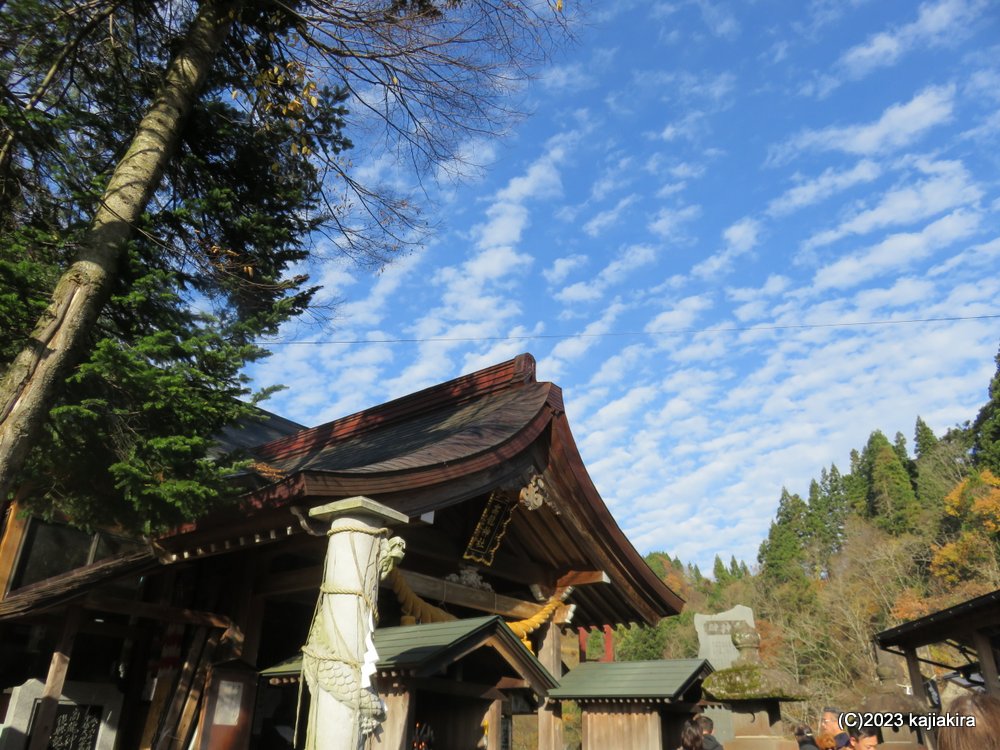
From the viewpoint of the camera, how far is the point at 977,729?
7.84 ft

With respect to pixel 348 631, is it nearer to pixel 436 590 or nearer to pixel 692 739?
pixel 692 739

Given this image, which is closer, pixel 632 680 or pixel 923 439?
pixel 632 680

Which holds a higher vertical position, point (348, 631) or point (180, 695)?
point (348, 631)

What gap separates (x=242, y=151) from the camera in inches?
313

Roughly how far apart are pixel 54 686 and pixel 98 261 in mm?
4395

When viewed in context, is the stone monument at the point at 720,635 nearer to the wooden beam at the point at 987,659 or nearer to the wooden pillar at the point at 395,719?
the wooden beam at the point at 987,659

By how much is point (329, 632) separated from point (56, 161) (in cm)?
517

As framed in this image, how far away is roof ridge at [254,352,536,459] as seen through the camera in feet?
33.0

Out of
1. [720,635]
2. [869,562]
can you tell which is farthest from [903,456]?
[720,635]

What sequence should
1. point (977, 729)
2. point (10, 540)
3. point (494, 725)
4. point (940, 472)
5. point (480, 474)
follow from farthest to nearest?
point (940, 472) < point (10, 540) < point (480, 474) < point (494, 725) < point (977, 729)

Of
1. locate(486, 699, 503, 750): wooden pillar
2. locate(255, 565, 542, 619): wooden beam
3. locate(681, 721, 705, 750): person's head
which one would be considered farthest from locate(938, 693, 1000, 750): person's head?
locate(255, 565, 542, 619): wooden beam

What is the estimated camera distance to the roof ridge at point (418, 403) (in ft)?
Answer: 33.0

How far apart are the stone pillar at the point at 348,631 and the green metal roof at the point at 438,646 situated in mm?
842

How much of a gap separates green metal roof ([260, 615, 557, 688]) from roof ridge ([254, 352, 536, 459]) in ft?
13.6
